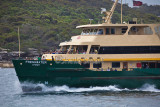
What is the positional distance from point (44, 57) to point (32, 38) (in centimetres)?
7021

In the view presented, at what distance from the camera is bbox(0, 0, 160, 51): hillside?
102 metres

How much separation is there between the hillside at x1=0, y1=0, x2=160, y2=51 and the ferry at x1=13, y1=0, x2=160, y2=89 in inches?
2453

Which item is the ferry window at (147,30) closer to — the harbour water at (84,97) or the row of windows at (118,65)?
the row of windows at (118,65)

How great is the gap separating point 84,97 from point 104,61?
452 centimetres

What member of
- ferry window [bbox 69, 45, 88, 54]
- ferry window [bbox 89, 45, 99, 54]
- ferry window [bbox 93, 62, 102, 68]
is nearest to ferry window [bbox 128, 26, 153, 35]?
ferry window [bbox 89, 45, 99, 54]

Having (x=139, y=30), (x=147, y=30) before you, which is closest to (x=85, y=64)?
(x=139, y=30)

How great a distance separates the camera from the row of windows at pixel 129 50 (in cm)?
3350

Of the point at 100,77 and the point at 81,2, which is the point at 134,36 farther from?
the point at 81,2

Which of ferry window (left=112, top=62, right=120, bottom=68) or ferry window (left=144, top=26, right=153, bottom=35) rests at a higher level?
ferry window (left=144, top=26, right=153, bottom=35)

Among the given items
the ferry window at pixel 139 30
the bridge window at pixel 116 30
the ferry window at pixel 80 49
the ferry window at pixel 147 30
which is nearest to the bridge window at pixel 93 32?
the bridge window at pixel 116 30

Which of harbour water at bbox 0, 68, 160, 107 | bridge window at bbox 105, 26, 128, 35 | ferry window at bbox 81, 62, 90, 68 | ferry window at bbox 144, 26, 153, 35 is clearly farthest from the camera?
ferry window at bbox 144, 26, 153, 35

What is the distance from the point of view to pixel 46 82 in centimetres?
3231

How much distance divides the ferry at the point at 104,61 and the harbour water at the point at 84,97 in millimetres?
518

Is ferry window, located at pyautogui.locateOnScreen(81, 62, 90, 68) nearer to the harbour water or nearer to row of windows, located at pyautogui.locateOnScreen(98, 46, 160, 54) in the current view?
row of windows, located at pyautogui.locateOnScreen(98, 46, 160, 54)
